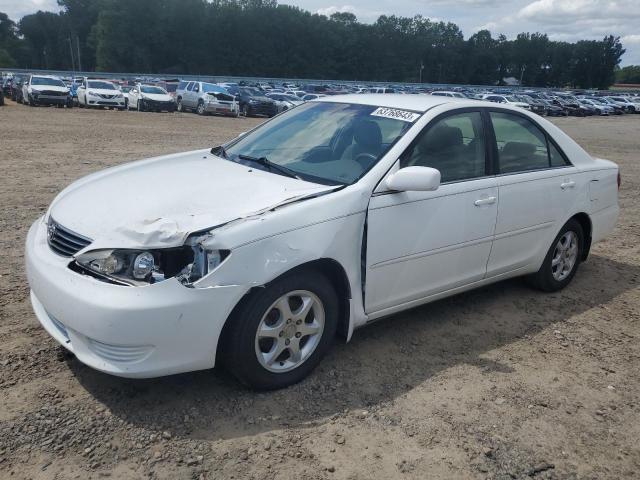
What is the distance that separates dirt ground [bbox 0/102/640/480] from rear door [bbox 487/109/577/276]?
0.54 m

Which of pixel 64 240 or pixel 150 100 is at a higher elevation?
pixel 64 240

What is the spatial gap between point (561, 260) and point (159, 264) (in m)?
3.73

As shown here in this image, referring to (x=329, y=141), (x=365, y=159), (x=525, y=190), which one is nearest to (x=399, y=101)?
(x=329, y=141)

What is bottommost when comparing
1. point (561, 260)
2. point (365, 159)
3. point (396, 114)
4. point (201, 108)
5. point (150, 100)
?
point (201, 108)

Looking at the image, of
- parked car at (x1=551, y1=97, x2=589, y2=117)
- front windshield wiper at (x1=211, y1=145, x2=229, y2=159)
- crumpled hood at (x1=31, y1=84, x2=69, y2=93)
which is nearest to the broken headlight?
front windshield wiper at (x1=211, y1=145, x2=229, y2=159)

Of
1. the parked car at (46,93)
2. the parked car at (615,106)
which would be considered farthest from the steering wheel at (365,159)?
the parked car at (615,106)

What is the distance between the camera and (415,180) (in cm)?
337

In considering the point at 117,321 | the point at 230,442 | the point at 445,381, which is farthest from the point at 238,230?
the point at 445,381

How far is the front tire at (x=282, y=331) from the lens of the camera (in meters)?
2.98

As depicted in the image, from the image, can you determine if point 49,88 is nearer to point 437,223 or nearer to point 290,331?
point 437,223

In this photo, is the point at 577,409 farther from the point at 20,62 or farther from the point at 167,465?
the point at 20,62

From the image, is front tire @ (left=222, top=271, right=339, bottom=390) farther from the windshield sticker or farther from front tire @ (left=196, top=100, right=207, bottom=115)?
front tire @ (left=196, top=100, right=207, bottom=115)

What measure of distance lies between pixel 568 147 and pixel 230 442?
12.5 ft

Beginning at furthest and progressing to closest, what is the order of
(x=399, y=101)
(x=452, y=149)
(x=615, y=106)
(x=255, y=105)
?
(x=615, y=106)
(x=255, y=105)
(x=399, y=101)
(x=452, y=149)
